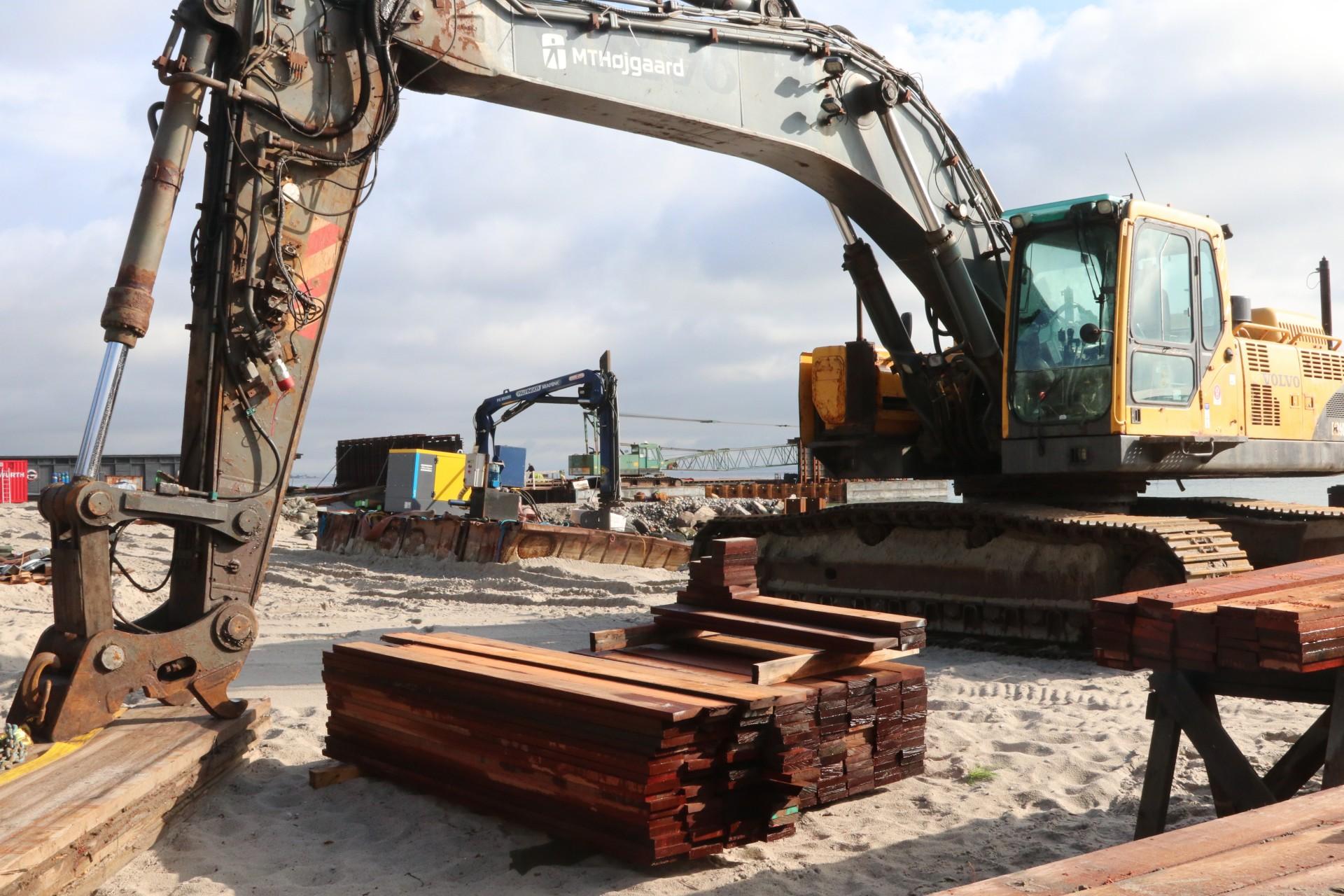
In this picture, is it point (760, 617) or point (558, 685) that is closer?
point (558, 685)

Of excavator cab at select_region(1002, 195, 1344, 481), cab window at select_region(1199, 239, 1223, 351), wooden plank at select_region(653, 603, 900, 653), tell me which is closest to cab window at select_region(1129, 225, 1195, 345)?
excavator cab at select_region(1002, 195, 1344, 481)

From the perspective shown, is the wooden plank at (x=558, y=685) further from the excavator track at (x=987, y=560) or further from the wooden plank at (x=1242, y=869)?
the excavator track at (x=987, y=560)

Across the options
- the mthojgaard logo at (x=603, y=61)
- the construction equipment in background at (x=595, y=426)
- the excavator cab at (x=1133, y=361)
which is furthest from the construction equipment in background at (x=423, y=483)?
the mthojgaard logo at (x=603, y=61)

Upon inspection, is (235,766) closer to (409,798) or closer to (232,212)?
(409,798)

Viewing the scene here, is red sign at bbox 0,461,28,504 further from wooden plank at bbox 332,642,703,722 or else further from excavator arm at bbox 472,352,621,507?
wooden plank at bbox 332,642,703,722

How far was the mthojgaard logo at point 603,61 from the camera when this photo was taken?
7.11 m

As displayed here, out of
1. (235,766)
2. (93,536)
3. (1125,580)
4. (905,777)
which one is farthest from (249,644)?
(1125,580)

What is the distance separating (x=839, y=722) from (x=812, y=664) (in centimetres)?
27

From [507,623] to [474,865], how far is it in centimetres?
684

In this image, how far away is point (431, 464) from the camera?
2445cm

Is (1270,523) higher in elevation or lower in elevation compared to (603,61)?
lower

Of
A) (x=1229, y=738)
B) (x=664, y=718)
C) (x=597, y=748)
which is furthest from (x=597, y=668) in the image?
(x=1229, y=738)

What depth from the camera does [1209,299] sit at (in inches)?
354

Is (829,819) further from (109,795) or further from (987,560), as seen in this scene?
(987,560)
